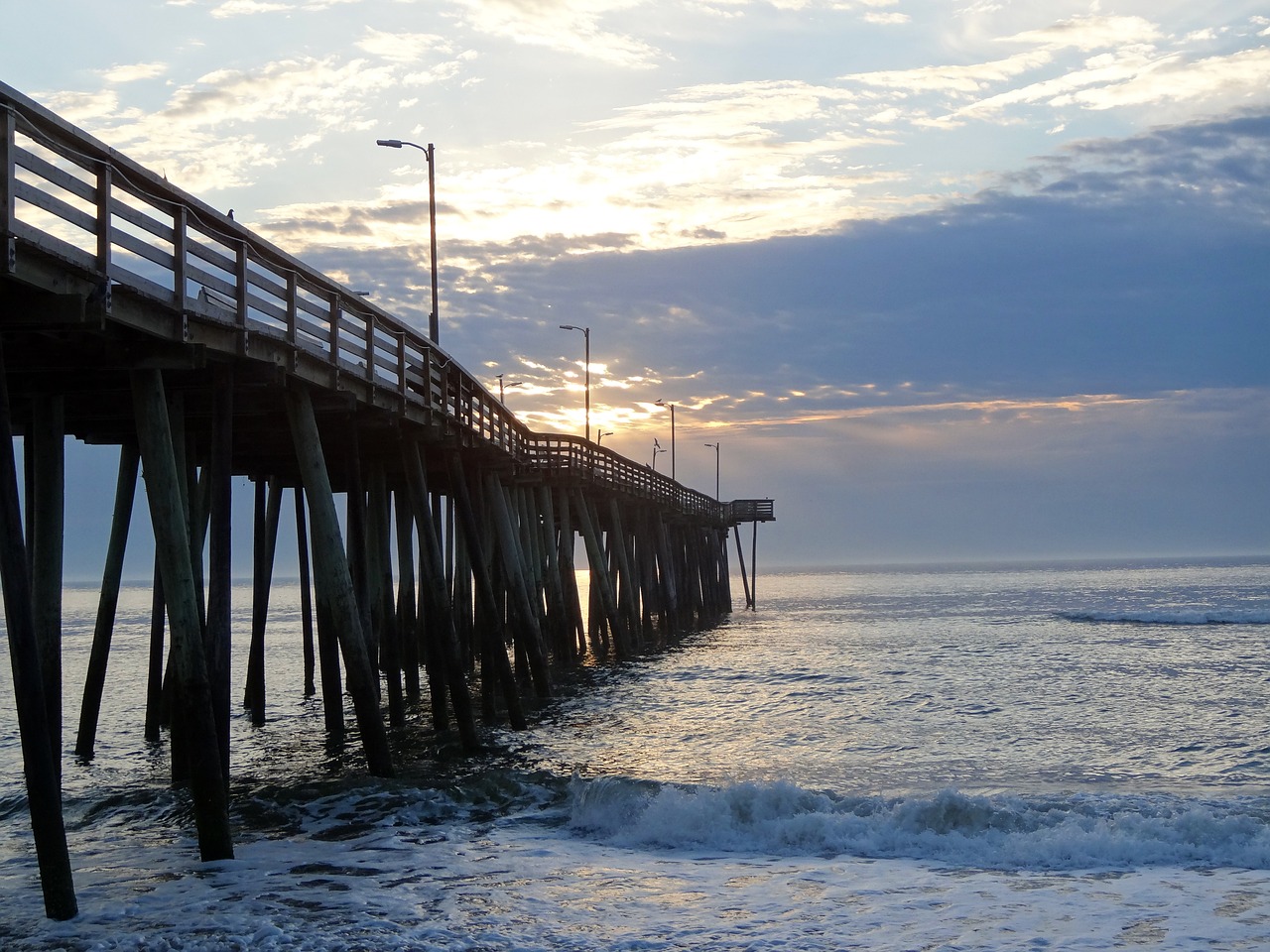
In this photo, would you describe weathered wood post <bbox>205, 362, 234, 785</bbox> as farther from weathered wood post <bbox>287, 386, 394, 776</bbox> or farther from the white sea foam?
the white sea foam

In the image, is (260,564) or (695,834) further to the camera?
(260,564)

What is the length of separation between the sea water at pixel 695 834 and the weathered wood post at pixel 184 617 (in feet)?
1.69

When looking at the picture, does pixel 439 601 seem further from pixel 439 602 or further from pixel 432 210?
pixel 432 210

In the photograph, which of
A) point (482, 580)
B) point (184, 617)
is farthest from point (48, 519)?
point (482, 580)

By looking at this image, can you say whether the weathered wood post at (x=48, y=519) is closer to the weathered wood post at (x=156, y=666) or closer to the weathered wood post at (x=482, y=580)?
the weathered wood post at (x=156, y=666)

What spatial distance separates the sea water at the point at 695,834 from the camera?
8742 mm

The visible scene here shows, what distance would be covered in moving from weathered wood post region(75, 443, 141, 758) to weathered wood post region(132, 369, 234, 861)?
239 inches

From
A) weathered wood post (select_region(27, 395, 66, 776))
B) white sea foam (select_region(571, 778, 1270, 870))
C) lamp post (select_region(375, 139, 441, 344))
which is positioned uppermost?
lamp post (select_region(375, 139, 441, 344))

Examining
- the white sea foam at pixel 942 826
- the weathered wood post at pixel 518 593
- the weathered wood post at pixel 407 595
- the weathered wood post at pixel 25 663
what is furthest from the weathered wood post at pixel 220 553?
the weathered wood post at pixel 407 595

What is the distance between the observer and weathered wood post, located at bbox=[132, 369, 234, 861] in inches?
382

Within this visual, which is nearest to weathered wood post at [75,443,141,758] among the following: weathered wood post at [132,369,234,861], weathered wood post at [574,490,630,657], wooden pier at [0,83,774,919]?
wooden pier at [0,83,774,919]

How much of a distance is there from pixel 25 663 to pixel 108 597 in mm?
8457

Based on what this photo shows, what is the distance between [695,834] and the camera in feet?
40.1

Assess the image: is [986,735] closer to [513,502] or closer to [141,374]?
[513,502]
